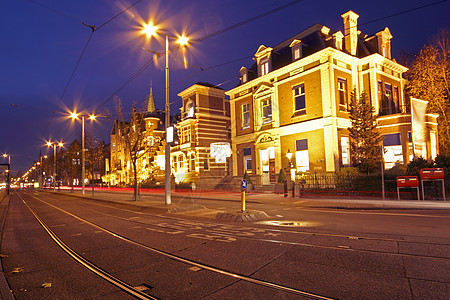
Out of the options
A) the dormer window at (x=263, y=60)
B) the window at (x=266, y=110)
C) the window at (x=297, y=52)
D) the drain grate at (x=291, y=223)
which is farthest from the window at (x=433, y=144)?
the drain grate at (x=291, y=223)

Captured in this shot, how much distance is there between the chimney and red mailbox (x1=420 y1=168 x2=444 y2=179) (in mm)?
14918

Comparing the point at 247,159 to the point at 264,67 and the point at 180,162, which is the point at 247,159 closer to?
the point at 264,67

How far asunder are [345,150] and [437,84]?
974 centimetres

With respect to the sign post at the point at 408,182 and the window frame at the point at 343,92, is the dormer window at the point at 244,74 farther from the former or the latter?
the sign post at the point at 408,182

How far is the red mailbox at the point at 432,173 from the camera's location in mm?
15484

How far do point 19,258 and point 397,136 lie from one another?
1083 inches

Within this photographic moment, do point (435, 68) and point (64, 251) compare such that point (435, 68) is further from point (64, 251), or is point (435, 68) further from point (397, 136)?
point (64, 251)

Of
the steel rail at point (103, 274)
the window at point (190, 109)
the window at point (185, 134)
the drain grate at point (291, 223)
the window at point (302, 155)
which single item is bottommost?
the drain grate at point (291, 223)

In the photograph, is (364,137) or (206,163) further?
(206,163)

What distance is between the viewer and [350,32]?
88.8 ft

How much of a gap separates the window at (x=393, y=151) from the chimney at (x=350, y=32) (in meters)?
8.61

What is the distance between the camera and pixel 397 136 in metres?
25.5

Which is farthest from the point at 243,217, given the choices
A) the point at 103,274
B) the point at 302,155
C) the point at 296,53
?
the point at 296,53

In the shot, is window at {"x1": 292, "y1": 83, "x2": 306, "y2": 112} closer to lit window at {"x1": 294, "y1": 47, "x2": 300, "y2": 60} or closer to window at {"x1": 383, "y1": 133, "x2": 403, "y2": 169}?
lit window at {"x1": 294, "y1": 47, "x2": 300, "y2": 60}
